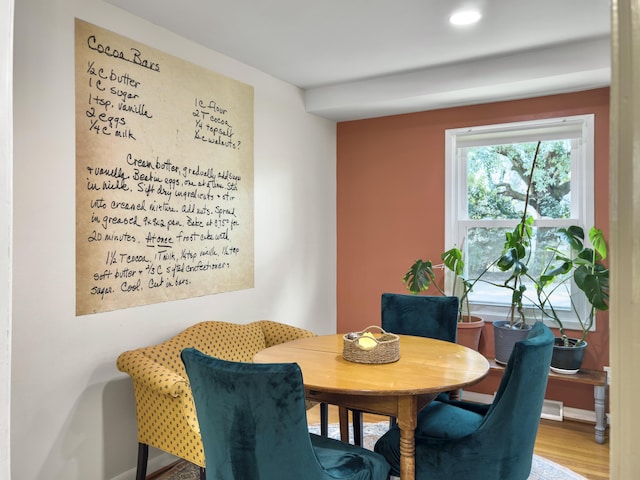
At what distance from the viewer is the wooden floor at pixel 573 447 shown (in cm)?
275

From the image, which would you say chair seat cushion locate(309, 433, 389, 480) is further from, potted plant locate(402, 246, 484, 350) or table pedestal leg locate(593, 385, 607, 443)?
table pedestal leg locate(593, 385, 607, 443)

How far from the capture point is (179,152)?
2816mm

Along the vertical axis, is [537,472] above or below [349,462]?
below

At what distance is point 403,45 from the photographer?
2990 millimetres

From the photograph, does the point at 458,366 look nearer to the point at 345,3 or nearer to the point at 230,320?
the point at 230,320

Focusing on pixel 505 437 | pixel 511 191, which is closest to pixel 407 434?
pixel 505 437

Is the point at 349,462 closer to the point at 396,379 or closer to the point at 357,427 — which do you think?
the point at 396,379

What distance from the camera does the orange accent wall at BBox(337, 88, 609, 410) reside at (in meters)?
3.75

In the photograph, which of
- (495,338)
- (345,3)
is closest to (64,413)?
(345,3)

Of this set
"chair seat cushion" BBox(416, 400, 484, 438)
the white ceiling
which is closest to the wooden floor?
"chair seat cushion" BBox(416, 400, 484, 438)

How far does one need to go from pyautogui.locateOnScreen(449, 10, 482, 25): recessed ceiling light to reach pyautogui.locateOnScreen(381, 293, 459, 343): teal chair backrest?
1611mm

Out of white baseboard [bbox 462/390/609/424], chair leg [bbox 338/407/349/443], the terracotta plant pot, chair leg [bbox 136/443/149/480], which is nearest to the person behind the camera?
chair leg [bbox 136/443/149/480]

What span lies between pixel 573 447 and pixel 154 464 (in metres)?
2.63

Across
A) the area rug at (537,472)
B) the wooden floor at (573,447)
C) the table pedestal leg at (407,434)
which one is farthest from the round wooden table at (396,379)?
the wooden floor at (573,447)
